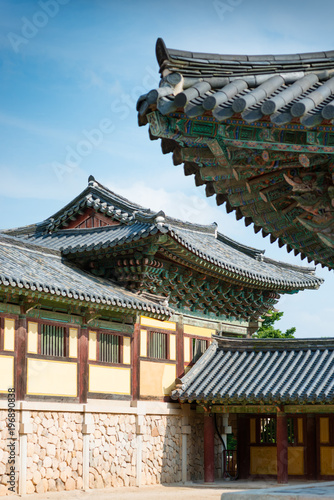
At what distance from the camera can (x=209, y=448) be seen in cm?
2022

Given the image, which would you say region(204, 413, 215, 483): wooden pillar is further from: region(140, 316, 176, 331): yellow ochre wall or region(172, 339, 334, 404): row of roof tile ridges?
region(140, 316, 176, 331): yellow ochre wall

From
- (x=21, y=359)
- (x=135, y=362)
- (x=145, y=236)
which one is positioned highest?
(x=145, y=236)

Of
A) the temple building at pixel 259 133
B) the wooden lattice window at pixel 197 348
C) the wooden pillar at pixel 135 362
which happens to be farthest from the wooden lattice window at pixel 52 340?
the temple building at pixel 259 133

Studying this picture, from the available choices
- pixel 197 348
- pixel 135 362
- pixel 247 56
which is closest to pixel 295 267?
pixel 197 348

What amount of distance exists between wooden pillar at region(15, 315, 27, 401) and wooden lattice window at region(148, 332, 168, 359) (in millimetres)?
4543

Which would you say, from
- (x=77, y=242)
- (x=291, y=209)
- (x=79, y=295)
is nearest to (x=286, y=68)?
(x=291, y=209)

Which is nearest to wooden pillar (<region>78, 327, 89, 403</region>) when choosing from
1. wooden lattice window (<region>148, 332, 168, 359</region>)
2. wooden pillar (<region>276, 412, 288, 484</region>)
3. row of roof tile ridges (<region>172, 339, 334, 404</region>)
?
wooden lattice window (<region>148, 332, 168, 359</region>)

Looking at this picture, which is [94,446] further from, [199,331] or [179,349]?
[199,331]

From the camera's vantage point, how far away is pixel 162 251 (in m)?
19.0

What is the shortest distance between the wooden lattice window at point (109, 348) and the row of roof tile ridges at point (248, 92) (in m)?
13.5

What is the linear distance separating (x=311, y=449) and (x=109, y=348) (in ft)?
19.7

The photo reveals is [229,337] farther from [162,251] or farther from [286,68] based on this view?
[286,68]

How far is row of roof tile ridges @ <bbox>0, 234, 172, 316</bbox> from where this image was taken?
50.0ft

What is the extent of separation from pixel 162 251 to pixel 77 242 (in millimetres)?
2444
